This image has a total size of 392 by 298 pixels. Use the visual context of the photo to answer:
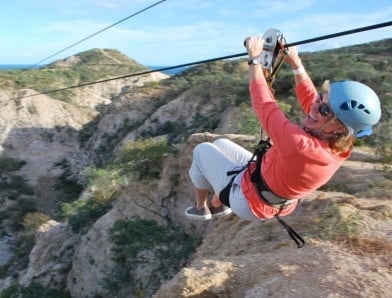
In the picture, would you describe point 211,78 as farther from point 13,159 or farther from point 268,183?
point 268,183

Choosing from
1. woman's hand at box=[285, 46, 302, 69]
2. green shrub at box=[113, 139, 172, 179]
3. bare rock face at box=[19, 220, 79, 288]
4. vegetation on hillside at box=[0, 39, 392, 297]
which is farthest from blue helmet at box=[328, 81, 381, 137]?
bare rock face at box=[19, 220, 79, 288]

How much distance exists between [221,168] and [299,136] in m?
1.13

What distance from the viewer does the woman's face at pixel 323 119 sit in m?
3.11

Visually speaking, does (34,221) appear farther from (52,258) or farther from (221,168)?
(221,168)

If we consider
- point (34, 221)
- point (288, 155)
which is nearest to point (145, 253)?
point (288, 155)

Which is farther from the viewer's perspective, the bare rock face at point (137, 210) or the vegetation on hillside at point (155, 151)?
Result: the bare rock face at point (137, 210)

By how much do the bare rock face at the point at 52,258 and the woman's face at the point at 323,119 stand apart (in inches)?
517

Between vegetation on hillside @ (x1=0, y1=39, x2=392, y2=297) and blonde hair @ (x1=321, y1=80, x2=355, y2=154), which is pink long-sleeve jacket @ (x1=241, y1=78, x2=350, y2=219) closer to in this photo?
blonde hair @ (x1=321, y1=80, x2=355, y2=154)

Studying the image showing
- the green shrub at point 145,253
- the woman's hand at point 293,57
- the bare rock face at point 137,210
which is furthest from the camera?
the bare rock face at point 137,210

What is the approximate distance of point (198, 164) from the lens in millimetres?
4289

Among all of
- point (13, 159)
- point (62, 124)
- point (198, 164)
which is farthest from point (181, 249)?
point (62, 124)

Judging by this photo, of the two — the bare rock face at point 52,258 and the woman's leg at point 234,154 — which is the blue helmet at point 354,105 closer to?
the woman's leg at point 234,154

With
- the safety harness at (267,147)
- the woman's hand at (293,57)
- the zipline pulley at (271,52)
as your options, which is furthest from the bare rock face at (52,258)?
the zipline pulley at (271,52)

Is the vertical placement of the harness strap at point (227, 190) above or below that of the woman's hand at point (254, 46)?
below
